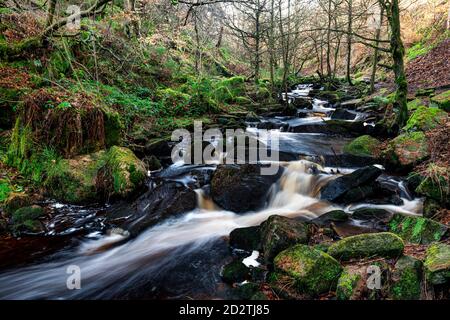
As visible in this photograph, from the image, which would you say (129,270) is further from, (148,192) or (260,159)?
(260,159)

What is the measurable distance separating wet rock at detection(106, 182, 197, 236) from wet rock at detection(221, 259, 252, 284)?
7.00 ft

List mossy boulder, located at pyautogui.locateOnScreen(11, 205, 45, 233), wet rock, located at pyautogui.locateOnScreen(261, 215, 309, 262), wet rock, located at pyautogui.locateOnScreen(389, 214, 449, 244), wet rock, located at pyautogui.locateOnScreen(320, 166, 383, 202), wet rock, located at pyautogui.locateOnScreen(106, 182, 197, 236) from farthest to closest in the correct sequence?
wet rock, located at pyautogui.locateOnScreen(320, 166, 383, 202), wet rock, located at pyautogui.locateOnScreen(106, 182, 197, 236), mossy boulder, located at pyautogui.locateOnScreen(11, 205, 45, 233), wet rock, located at pyautogui.locateOnScreen(261, 215, 309, 262), wet rock, located at pyautogui.locateOnScreen(389, 214, 449, 244)

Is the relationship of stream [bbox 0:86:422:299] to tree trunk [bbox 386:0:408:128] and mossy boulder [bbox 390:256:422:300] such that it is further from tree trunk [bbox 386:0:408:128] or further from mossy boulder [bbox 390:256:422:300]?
tree trunk [bbox 386:0:408:128]

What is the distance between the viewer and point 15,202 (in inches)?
217

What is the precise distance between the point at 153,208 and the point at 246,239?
87.9 inches

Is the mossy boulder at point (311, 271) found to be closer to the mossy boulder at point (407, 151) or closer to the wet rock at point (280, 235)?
the wet rock at point (280, 235)

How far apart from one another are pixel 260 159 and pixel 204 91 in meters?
5.51

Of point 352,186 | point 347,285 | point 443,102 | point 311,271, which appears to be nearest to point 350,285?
point 347,285

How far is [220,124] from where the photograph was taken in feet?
36.6

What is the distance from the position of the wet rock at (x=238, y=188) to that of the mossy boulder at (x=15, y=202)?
3.48m

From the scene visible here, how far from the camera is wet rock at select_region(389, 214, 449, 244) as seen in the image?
12.3 ft

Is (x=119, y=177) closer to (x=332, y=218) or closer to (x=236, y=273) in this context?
(x=236, y=273)

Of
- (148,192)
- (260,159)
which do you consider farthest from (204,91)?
(148,192)

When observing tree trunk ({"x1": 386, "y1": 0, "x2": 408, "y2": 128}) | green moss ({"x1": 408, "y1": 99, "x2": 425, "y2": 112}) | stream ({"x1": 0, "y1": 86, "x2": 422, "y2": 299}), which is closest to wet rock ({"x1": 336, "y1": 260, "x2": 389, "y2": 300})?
stream ({"x1": 0, "y1": 86, "x2": 422, "y2": 299})
